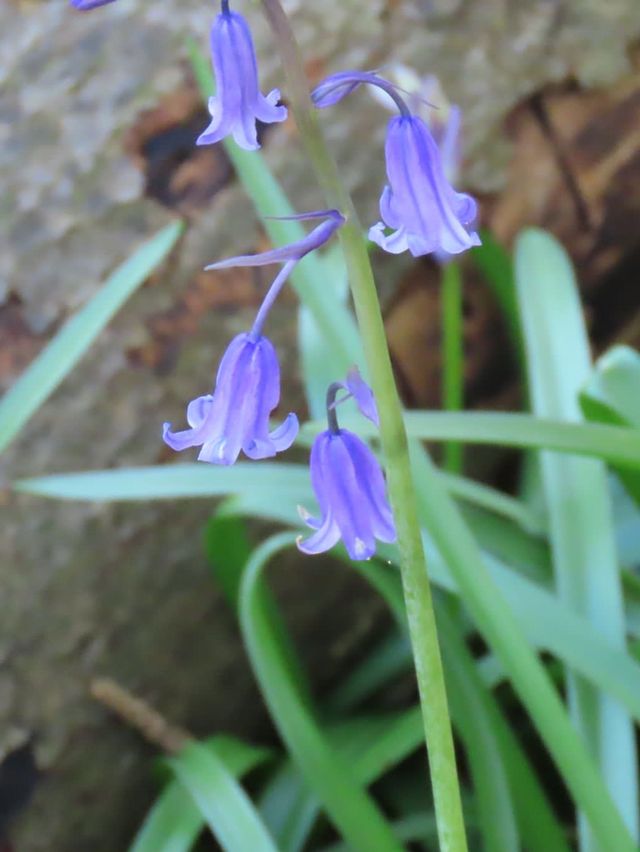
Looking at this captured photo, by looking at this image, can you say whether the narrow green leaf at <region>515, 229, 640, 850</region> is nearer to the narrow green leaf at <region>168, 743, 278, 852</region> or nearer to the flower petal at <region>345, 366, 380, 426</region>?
the narrow green leaf at <region>168, 743, 278, 852</region>

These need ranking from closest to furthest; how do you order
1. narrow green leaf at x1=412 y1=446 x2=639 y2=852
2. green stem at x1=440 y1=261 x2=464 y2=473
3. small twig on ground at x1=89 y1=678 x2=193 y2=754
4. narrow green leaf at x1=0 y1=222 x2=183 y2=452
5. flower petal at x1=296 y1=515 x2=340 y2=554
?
flower petal at x1=296 y1=515 x2=340 y2=554 < narrow green leaf at x1=412 y1=446 x2=639 y2=852 < narrow green leaf at x1=0 y1=222 x2=183 y2=452 < small twig on ground at x1=89 y1=678 x2=193 y2=754 < green stem at x1=440 y1=261 x2=464 y2=473

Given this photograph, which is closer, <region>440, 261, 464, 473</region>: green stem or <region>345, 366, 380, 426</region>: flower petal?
<region>345, 366, 380, 426</region>: flower petal

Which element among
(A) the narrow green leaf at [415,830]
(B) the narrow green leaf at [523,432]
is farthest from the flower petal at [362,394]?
(A) the narrow green leaf at [415,830]

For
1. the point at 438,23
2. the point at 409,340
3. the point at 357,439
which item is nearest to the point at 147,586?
the point at 409,340

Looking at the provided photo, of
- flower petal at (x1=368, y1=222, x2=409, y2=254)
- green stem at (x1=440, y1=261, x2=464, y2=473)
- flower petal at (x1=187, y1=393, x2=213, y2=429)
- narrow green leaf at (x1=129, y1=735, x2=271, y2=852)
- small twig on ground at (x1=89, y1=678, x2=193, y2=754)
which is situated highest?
green stem at (x1=440, y1=261, x2=464, y2=473)

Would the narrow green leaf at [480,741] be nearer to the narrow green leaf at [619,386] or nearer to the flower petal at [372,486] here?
the narrow green leaf at [619,386]

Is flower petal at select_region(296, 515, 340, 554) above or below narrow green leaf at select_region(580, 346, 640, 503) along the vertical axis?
below

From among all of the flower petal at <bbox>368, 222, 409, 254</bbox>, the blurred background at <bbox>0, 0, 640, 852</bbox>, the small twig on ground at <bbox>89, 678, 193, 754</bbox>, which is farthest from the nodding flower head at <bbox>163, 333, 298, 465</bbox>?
the small twig on ground at <bbox>89, 678, 193, 754</bbox>
